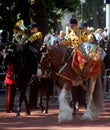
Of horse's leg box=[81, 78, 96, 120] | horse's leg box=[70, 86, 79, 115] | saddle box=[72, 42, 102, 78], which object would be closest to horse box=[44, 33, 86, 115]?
horse's leg box=[70, 86, 79, 115]

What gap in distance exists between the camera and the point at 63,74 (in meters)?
11.3

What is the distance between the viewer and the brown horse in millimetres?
11156

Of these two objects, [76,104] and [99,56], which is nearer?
[99,56]

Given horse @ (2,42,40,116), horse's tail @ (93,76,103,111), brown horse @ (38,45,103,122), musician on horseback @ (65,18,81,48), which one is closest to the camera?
brown horse @ (38,45,103,122)

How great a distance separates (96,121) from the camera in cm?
1162

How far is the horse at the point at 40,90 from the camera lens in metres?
13.1

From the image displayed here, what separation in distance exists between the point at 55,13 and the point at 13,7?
235 centimetres

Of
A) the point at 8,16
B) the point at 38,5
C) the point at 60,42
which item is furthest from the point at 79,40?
the point at 8,16

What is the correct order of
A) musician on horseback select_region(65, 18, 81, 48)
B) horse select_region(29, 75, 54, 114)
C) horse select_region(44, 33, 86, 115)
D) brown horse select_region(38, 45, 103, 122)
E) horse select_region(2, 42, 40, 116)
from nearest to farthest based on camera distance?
brown horse select_region(38, 45, 103, 122) → horse select_region(44, 33, 86, 115) → musician on horseback select_region(65, 18, 81, 48) → horse select_region(2, 42, 40, 116) → horse select_region(29, 75, 54, 114)

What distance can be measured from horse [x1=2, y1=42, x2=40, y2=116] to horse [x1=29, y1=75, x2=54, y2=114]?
27cm

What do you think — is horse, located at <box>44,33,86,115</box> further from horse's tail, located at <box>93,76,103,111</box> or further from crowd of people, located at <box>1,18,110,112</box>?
horse's tail, located at <box>93,76,103,111</box>

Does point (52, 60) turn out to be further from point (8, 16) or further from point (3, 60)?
point (8, 16)

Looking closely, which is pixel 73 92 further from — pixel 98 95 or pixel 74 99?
pixel 98 95

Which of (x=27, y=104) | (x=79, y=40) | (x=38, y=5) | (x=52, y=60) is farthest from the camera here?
(x=38, y=5)
